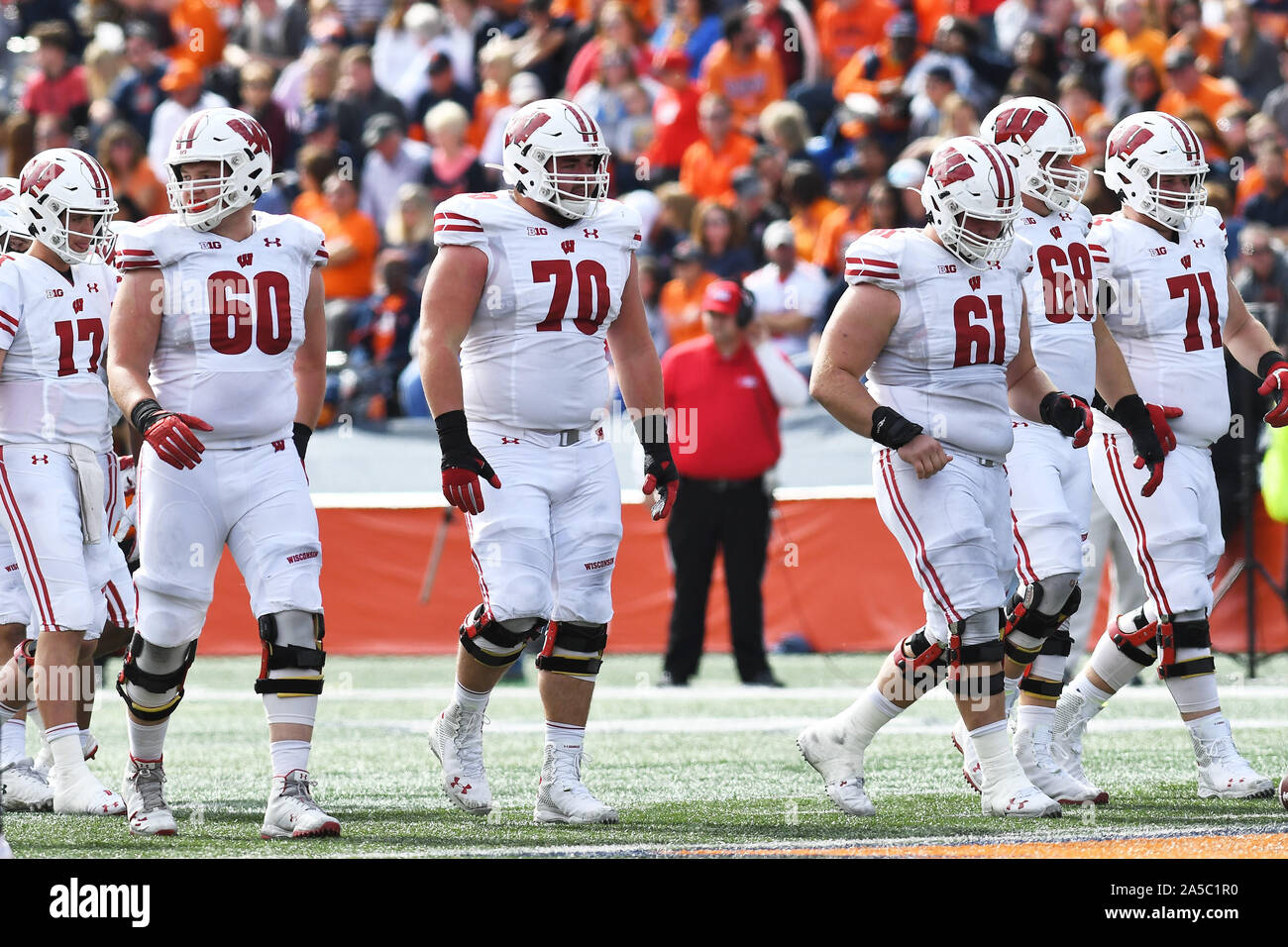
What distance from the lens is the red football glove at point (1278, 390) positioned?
6707mm

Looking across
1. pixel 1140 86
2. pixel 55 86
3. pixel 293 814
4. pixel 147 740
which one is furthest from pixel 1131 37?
pixel 293 814

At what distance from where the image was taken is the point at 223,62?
57.1 feet

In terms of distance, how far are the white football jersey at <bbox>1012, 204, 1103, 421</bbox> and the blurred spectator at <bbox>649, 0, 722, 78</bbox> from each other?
8.57 metres

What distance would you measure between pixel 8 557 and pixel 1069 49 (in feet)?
29.9

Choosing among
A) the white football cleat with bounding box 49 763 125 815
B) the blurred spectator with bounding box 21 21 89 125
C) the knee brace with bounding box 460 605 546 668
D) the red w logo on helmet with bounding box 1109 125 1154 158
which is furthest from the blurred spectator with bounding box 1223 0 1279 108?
the white football cleat with bounding box 49 763 125 815

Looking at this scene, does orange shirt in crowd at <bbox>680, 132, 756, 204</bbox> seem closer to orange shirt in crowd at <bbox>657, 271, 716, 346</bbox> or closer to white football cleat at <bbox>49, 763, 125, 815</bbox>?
orange shirt in crowd at <bbox>657, 271, 716, 346</bbox>

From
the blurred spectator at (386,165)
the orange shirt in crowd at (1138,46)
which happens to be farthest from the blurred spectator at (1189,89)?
the blurred spectator at (386,165)

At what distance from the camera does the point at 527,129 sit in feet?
20.0

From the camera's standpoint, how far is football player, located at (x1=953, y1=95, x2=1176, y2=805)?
6.57 meters

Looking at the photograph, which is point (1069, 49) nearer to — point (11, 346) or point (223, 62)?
point (223, 62)

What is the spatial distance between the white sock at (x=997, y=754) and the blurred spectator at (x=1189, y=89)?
7.90 m

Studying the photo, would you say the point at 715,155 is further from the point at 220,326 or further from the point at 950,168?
the point at 220,326

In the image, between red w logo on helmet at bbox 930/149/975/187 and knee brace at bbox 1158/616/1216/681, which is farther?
knee brace at bbox 1158/616/1216/681
